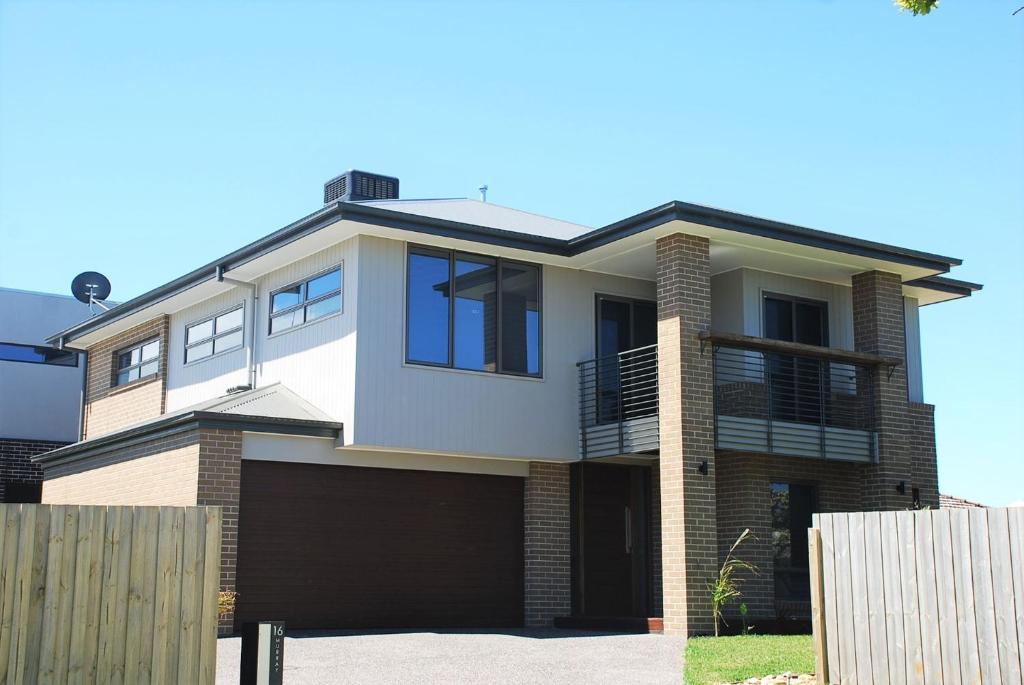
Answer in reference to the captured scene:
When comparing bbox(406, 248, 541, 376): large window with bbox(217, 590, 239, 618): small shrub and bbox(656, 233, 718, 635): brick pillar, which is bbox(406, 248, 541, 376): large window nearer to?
bbox(656, 233, 718, 635): brick pillar

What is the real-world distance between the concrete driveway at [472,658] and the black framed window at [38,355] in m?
16.1

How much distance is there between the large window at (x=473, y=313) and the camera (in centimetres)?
1831

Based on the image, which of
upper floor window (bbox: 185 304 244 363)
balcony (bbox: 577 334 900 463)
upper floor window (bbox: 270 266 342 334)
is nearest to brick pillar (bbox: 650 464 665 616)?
balcony (bbox: 577 334 900 463)

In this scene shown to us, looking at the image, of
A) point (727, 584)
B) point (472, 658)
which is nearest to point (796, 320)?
point (727, 584)

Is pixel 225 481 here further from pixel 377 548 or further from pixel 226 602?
pixel 377 548

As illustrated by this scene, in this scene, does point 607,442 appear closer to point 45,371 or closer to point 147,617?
point 147,617

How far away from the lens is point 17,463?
93.5 feet

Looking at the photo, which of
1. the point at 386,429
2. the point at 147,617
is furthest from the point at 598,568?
the point at 147,617

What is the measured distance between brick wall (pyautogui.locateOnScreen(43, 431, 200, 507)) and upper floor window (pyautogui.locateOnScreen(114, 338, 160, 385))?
3030 millimetres

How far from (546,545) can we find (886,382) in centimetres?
602

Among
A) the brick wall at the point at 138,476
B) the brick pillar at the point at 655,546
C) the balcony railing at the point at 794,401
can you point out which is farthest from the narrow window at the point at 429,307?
the brick pillar at the point at 655,546

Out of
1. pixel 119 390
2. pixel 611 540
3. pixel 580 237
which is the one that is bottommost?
pixel 611 540

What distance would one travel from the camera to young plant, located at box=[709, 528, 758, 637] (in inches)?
657

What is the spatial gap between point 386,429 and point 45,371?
15.4 meters
